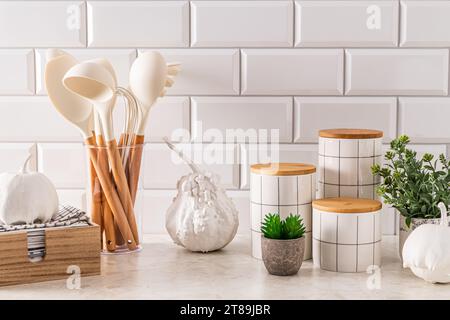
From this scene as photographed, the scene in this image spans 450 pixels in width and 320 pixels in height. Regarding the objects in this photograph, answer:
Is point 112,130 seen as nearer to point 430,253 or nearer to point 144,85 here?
point 144,85

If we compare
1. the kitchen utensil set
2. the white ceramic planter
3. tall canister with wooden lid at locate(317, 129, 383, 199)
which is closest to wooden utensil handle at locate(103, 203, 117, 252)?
the kitchen utensil set

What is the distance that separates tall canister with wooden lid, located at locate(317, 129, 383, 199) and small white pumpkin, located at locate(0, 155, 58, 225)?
1.75 feet

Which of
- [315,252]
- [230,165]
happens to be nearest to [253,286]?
[315,252]

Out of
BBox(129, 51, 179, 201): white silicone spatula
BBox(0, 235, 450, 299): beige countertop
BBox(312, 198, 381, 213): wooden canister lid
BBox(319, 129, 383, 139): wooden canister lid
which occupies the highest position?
BBox(129, 51, 179, 201): white silicone spatula

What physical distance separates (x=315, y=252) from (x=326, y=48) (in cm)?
48

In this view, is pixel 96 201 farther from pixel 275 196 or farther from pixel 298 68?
pixel 298 68

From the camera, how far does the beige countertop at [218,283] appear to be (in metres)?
1.09

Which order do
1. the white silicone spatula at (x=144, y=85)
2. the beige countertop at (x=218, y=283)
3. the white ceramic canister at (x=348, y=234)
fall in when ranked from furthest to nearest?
the white silicone spatula at (x=144, y=85) < the white ceramic canister at (x=348, y=234) < the beige countertop at (x=218, y=283)

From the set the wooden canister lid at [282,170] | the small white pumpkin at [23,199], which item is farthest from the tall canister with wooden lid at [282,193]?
the small white pumpkin at [23,199]

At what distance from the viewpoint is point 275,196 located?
1262mm

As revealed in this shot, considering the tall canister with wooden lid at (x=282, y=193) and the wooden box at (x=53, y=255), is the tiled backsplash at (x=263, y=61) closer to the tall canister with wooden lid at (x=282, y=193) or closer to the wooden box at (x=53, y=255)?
the tall canister with wooden lid at (x=282, y=193)

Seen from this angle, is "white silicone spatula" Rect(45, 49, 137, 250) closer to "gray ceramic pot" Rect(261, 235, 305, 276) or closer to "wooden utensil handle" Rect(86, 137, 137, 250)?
"wooden utensil handle" Rect(86, 137, 137, 250)

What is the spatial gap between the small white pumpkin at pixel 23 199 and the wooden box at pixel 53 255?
0.04 meters

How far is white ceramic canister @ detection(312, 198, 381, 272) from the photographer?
3.90 feet
